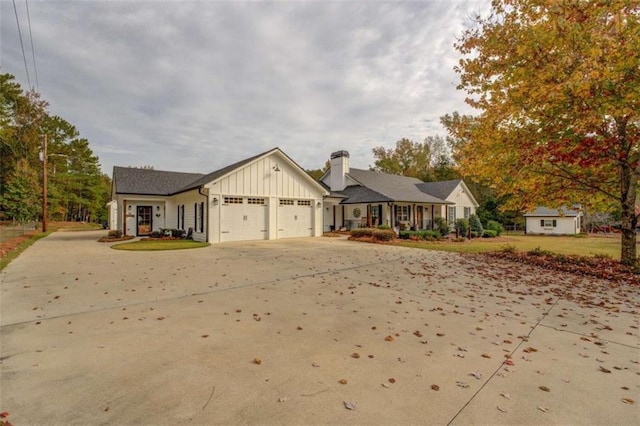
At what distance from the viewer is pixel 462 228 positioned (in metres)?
22.3

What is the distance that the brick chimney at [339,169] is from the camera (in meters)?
26.4

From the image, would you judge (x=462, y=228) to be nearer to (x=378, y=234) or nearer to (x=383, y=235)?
(x=383, y=235)

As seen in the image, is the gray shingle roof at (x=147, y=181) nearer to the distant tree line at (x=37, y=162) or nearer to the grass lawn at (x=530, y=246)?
the distant tree line at (x=37, y=162)

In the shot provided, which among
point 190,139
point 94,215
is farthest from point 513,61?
point 94,215

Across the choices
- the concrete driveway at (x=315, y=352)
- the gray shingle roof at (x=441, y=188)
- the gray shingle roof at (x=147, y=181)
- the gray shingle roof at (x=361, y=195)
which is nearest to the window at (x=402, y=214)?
the gray shingle roof at (x=361, y=195)

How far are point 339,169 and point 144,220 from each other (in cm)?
1560

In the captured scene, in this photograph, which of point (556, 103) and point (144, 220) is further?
point (144, 220)

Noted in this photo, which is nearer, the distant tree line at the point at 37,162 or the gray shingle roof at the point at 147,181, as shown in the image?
the gray shingle roof at the point at 147,181

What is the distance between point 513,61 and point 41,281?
1394 cm

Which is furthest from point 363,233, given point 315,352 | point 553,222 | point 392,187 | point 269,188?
point 553,222

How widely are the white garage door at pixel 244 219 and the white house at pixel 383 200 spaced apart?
722cm

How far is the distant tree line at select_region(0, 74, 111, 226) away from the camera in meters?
25.4

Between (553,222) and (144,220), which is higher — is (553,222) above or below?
below

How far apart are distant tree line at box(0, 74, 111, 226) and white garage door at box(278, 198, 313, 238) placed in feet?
71.6
